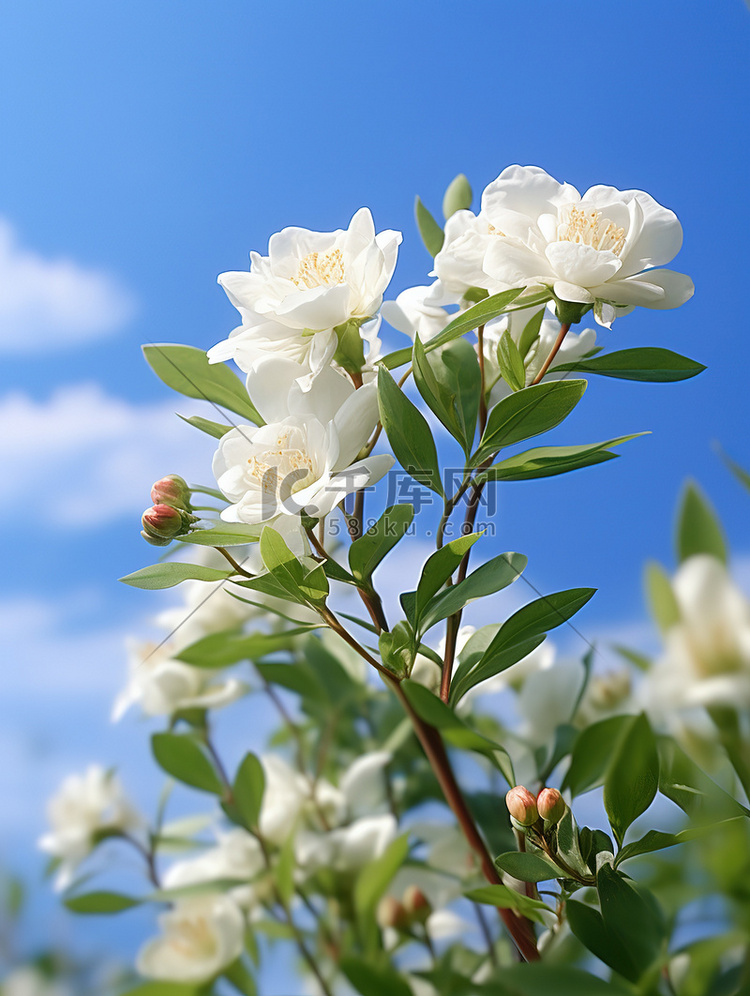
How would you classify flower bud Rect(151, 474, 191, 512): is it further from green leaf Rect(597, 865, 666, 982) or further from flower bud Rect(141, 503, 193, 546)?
green leaf Rect(597, 865, 666, 982)

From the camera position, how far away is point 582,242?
0.34 meters

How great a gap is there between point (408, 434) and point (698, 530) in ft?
0.64

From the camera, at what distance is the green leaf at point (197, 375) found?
1.28ft

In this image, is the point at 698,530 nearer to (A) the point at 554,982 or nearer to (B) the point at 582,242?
(A) the point at 554,982

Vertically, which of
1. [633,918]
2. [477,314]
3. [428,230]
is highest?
[428,230]

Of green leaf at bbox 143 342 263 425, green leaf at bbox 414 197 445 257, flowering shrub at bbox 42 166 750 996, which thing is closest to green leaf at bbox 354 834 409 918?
flowering shrub at bbox 42 166 750 996

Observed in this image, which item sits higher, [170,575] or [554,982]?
[170,575]

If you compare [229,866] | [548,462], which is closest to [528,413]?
[548,462]

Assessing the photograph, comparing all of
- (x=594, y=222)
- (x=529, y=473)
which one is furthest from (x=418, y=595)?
(x=594, y=222)

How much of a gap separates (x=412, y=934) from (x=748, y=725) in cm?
26

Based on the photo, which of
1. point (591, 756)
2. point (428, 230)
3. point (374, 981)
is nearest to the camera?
point (374, 981)

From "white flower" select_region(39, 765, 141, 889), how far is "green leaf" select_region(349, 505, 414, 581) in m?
0.19

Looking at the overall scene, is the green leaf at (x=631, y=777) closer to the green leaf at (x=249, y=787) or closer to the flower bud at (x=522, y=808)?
the flower bud at (x=522, y=808)

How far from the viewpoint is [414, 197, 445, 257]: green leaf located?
45 cm
